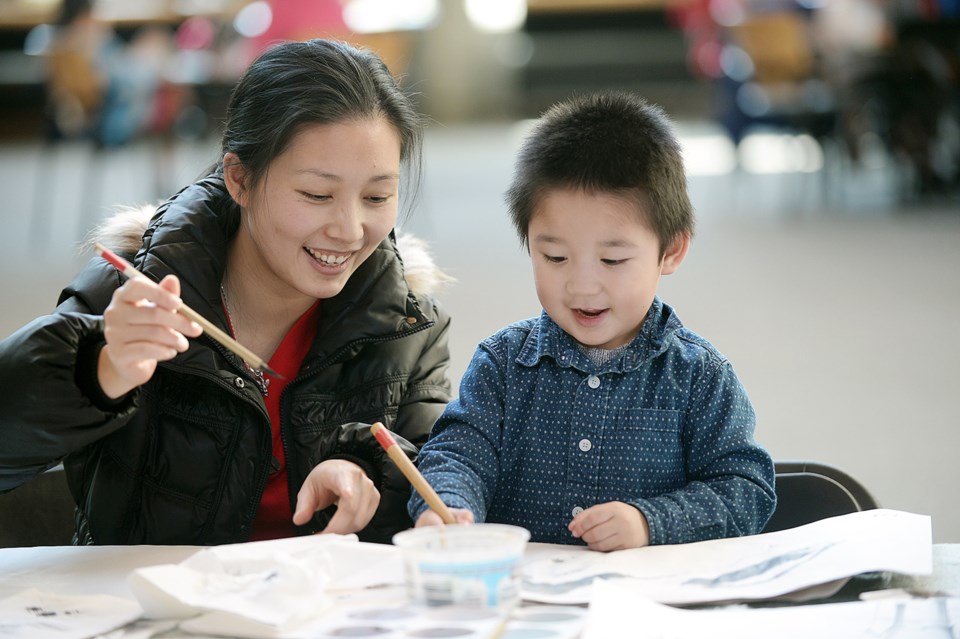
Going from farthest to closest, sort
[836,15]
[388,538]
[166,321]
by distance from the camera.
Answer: [836,15], [388,538], [166,321]

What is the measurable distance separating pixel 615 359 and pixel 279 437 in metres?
0.44

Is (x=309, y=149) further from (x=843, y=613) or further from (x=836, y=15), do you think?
(x=836, y=15)

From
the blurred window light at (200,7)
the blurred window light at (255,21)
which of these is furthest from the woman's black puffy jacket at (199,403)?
the blurred window light at (200,7)

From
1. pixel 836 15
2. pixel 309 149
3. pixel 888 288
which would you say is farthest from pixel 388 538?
pixel 836 15

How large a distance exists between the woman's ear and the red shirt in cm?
17

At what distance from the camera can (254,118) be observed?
1.41m

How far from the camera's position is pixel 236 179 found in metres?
1.43

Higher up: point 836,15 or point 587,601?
point 836,15

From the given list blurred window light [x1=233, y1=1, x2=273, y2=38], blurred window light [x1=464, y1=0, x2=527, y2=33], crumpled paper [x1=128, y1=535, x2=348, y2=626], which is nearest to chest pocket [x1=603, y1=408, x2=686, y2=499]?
crumpled paper [x1=128, y1=535, x2=348, y2=626]

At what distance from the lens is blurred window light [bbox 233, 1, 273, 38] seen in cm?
512

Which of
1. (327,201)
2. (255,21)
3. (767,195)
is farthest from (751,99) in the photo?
(327,201)

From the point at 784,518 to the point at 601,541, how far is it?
294mm

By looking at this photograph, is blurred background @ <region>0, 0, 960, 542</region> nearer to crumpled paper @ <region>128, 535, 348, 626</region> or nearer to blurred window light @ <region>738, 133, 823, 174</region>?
blurred window light @ <region>738, 133, 823, 174</region>

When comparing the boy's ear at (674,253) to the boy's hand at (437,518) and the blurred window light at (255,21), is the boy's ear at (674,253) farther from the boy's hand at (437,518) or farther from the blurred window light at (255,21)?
the blurred window light at (255,21)
